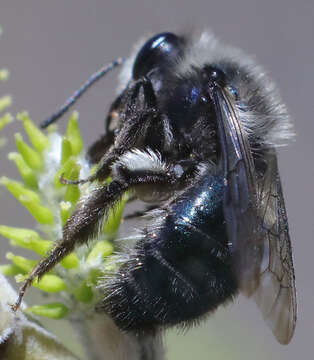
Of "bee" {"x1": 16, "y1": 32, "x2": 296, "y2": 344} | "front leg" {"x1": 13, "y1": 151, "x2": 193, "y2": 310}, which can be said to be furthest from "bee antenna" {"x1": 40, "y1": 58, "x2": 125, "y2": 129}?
"front leg" {"x1": 13, "y1": 151, "x2": 193, "y2": 310}

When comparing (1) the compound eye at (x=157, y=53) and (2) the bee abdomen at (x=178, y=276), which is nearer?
(2) the bee abdomen at (x=178, y=276)

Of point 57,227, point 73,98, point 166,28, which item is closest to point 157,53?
point 73,98

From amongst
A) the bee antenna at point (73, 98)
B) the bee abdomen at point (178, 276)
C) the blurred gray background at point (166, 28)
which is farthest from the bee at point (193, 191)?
the blurred gray background at point (166, 28)

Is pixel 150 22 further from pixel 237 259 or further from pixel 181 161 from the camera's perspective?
pixel 237 259

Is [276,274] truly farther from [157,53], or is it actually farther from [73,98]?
[73,98]

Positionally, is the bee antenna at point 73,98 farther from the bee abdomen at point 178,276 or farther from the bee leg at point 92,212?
the bee abdomen at point 178,276

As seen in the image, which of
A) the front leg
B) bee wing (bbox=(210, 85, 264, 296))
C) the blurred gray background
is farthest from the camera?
the blurred gray background

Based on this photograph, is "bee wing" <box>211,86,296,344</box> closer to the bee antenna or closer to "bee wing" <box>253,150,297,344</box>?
"bee wing" <box>253,150,297,344</box>
